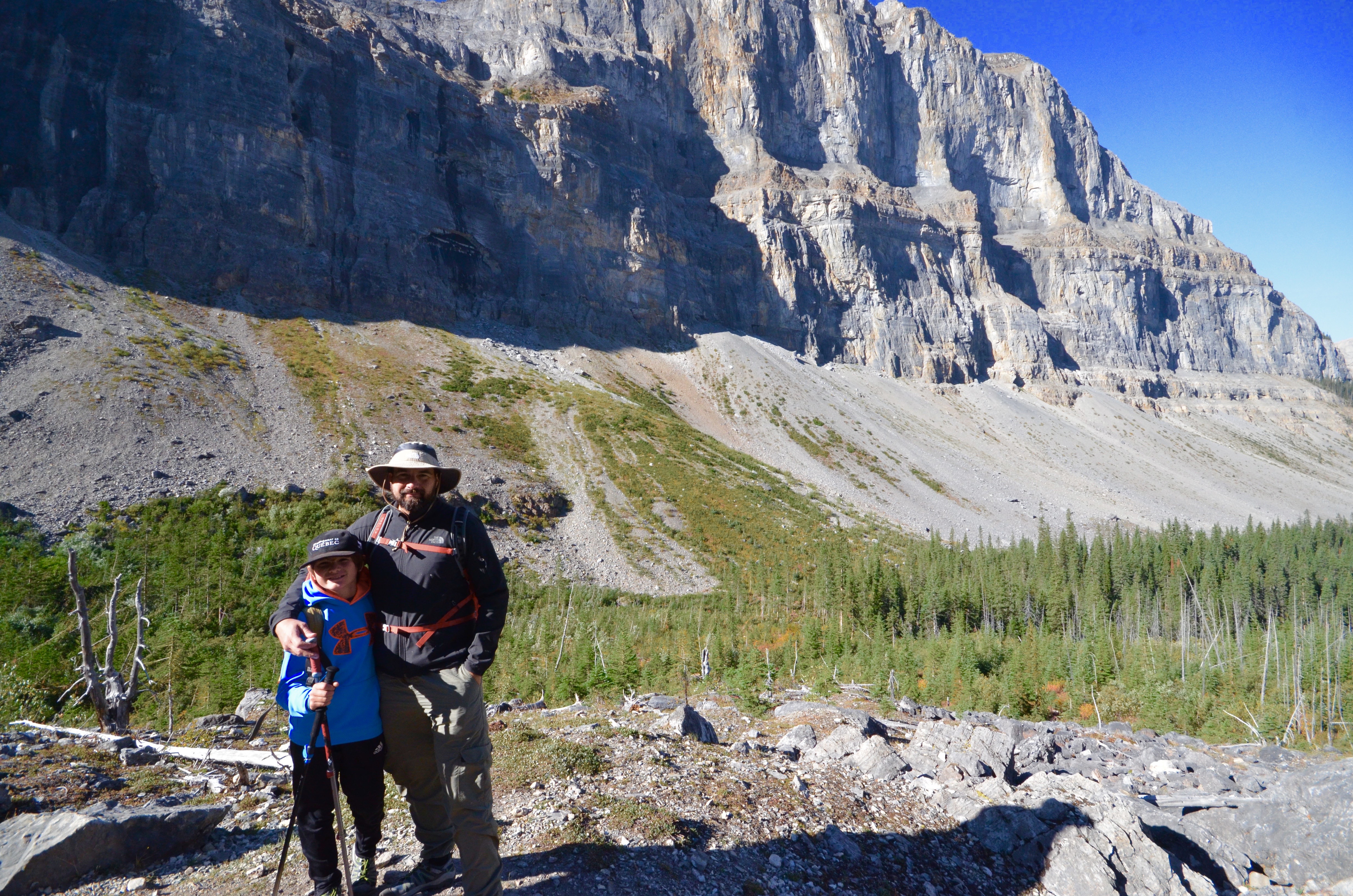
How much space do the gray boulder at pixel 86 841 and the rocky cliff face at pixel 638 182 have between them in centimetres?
7165

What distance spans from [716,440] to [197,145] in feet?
204

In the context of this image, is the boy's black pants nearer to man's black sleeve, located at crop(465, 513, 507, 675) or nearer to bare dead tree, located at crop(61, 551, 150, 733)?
man's black sleeve, located at crop(465, 513, 507, 675)

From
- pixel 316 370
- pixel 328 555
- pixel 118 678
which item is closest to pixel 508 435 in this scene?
pixel 316 370

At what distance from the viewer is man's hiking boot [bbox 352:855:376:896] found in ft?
14.0

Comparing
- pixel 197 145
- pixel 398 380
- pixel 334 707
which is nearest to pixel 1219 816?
pixel 334 707

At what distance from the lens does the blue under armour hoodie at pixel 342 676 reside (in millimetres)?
4090

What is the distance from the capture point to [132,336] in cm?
4872

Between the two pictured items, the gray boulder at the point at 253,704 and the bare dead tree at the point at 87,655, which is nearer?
the bare dead tree at the point at 87,655

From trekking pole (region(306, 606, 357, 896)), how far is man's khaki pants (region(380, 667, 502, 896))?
0.33m

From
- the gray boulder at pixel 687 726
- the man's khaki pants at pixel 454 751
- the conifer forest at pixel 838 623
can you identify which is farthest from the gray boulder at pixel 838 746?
the man's khaki pants at pixel 454 751

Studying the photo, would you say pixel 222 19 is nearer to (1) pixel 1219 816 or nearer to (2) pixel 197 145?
(2) pixel 197 145

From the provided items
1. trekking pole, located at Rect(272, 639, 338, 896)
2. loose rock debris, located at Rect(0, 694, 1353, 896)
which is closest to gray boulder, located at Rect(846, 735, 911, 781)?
loose rock debris, located at Rect(0, 694, 1353, 896)

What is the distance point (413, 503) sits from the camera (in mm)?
4430

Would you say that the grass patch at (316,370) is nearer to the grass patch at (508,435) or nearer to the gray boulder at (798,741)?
the grass patch at (508,435)
